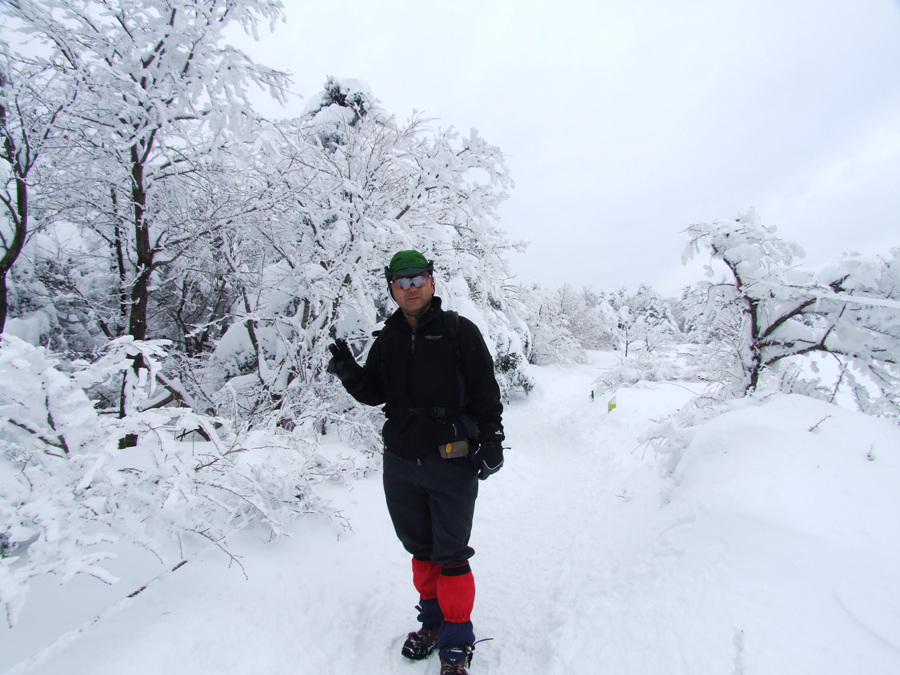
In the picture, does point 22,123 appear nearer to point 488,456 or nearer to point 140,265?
point 140,265

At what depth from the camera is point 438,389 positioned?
2.18 m

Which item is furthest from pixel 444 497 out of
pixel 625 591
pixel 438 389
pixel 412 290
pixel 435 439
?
pixel 625 591

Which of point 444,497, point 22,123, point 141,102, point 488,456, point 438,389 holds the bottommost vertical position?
point 444,497

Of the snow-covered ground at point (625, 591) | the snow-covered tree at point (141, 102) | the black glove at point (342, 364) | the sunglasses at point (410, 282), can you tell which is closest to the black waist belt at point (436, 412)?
the black glove at point (342, 364)

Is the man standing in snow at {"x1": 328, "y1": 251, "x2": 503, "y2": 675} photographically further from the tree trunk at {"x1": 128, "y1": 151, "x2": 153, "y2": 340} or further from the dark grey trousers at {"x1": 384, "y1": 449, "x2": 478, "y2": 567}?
the tree trunk at {"x1": 128, "y1": 151, "x2": 153, "y2": 340}

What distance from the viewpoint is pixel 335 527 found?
10.6ft

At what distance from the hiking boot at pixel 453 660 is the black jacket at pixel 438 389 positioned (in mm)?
1014

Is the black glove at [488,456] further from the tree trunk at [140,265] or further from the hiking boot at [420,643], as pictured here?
the tree trunk at [140,265]

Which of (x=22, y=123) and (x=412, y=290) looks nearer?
(x=412, y=290)

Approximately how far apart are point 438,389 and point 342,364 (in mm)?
610

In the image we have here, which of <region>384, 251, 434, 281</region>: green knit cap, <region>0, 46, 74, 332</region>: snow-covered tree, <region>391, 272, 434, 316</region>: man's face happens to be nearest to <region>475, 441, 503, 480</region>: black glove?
<region>391, 272, 434, 316</region>: man's face

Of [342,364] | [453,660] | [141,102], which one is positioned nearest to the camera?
[453,660]

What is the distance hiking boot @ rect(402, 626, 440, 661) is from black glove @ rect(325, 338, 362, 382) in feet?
5.10

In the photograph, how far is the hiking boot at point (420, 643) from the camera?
2.20m
